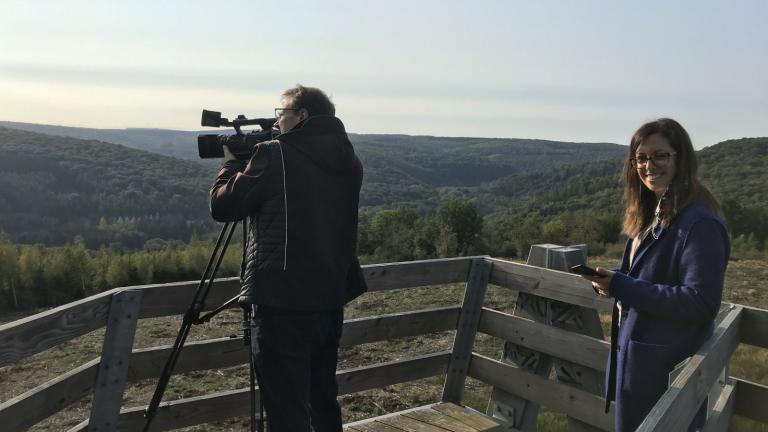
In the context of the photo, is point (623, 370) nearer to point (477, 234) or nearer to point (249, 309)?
point (249, 309)

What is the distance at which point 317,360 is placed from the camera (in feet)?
9.25

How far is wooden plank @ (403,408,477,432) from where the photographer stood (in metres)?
3.62

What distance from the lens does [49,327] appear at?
2.32m

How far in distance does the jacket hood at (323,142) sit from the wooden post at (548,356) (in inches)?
63.3

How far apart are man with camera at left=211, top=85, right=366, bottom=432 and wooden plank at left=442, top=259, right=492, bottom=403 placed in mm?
1515

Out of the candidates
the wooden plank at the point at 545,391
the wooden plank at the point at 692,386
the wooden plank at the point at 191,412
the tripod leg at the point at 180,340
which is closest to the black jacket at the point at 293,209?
the tripod leg at the point at 180,340

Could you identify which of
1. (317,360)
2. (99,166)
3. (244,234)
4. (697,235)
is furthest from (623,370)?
(99,166)

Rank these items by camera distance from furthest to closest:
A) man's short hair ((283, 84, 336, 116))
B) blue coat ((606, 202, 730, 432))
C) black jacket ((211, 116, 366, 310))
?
man's short hair ((283, 84, 336, 116)) → black jacket ((211, 116, 366, 310)) → blue coat ((606, 202, 730, 432))

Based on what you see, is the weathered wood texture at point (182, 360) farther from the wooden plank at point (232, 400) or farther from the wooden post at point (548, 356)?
the wooden post at point (548, 356)

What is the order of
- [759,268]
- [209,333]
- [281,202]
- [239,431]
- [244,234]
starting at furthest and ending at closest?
[759,268] < [209,333] < [239,431] < [244,234] < [281,202]

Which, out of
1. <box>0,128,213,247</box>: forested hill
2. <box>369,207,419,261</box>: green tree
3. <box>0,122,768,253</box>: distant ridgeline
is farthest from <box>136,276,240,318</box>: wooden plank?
<box>0,128,213,247</box>: forested hill

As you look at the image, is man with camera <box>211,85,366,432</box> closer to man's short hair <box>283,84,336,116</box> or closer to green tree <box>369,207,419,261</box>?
man's short hair <box>283,84,336,116</box>

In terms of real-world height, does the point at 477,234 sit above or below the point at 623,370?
below

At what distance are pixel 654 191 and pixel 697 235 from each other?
299 millimetres
